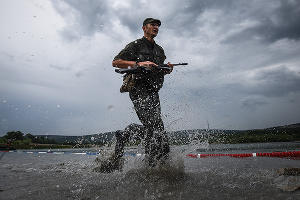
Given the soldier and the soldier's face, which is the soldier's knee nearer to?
the soldier

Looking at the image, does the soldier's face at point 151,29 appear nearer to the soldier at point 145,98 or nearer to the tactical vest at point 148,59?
the soldier at point 145,98

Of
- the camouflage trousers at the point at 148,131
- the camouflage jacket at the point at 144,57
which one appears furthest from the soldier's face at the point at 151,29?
the camouflage trousers at the point at 148,131

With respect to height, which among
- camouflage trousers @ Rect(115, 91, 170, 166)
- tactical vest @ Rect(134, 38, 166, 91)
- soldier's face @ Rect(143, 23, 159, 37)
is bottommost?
camouflage trousers @ Rect(115, 91, 170, 166)

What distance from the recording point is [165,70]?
13.8ft

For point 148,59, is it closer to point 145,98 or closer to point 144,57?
point 144,57

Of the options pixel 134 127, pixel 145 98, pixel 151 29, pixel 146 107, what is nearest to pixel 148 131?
pixel 134 127

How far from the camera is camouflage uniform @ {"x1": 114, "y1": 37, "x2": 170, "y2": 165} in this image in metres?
4.07

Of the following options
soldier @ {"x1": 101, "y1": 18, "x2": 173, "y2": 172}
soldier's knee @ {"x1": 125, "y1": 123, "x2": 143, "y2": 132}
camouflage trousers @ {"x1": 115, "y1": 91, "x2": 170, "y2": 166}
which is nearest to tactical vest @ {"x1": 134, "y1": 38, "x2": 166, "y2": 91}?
soldier @ {"x1": 101, "y1": 18, "x2": 173, "y2": 172}

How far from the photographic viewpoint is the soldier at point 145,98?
160 inches

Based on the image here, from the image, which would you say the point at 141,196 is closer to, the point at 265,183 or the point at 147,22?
the point at 265,183

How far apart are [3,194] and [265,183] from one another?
312 centimetres

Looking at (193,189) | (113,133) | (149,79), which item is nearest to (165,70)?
(149,79)

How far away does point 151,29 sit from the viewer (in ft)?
14.7

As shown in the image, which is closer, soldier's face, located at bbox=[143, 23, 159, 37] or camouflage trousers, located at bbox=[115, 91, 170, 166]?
camouflage trousers, located at bbox=[115, 91, 170, 166]
